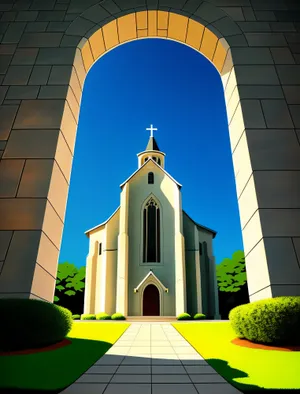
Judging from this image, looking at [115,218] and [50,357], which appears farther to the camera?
[115,218]

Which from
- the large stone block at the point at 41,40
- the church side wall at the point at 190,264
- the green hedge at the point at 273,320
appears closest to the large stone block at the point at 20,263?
the green hedge at the point at 273,320

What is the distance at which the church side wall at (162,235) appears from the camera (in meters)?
24.5

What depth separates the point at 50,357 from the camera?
200 inches

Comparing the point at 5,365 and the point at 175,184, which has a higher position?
the point at 175,184

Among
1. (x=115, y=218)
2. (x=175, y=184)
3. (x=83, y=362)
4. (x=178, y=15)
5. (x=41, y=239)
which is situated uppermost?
(x=175, y=184)

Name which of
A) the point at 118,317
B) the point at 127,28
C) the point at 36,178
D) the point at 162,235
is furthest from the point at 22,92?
the point at 162,235

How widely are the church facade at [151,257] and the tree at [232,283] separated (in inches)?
559

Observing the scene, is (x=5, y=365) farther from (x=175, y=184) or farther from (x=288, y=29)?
(x=175, y=184)

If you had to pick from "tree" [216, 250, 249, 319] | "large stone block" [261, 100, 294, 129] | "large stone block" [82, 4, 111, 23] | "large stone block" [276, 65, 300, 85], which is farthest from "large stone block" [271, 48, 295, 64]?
"tree" [216, 250, 249, 319]

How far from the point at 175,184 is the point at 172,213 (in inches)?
117

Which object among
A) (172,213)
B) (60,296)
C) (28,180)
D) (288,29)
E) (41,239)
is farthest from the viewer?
(60,296)

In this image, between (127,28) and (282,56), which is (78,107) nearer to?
(127,28)

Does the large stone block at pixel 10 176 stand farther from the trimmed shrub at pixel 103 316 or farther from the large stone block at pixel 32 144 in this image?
the trimmed shrub at pixel 103 316

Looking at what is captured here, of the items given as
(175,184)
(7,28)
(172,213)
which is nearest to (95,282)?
(172,213)
